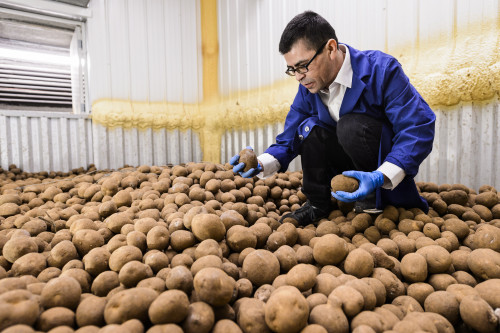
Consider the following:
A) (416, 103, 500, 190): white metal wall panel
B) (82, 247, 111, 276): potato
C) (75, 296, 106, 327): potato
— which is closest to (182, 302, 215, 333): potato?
(75, 296, 106, 327): potato

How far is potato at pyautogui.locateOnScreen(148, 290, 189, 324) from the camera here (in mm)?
Result: 759

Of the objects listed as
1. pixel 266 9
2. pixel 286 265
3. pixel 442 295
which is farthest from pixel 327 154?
pixel 266 9

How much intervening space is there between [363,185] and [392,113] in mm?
398

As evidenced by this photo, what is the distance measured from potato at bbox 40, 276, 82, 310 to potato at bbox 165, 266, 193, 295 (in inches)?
→ 9.6

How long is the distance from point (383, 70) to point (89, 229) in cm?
152

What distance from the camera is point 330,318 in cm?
80

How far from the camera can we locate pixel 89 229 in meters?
1.32

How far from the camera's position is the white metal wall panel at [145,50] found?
372 centimetres

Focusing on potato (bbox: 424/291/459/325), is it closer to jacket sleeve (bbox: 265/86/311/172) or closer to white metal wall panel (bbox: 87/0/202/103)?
jacket sleeve (bbox: 265/86/311/172)

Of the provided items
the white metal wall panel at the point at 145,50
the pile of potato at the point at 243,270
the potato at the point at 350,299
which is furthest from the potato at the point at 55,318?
the white metal wall panel at the point at 145,50

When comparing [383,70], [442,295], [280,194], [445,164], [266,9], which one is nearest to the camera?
[442,295]

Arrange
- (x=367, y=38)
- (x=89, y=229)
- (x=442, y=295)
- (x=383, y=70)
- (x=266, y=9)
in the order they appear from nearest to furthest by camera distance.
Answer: (x=442, y=295)
(x=89, y=229)
(x=383, y=70)
(x=367, y=38)
(x=266, y=9)

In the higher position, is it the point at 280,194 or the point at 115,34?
the point at 115,34

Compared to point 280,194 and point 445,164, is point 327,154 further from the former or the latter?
point 445,164
